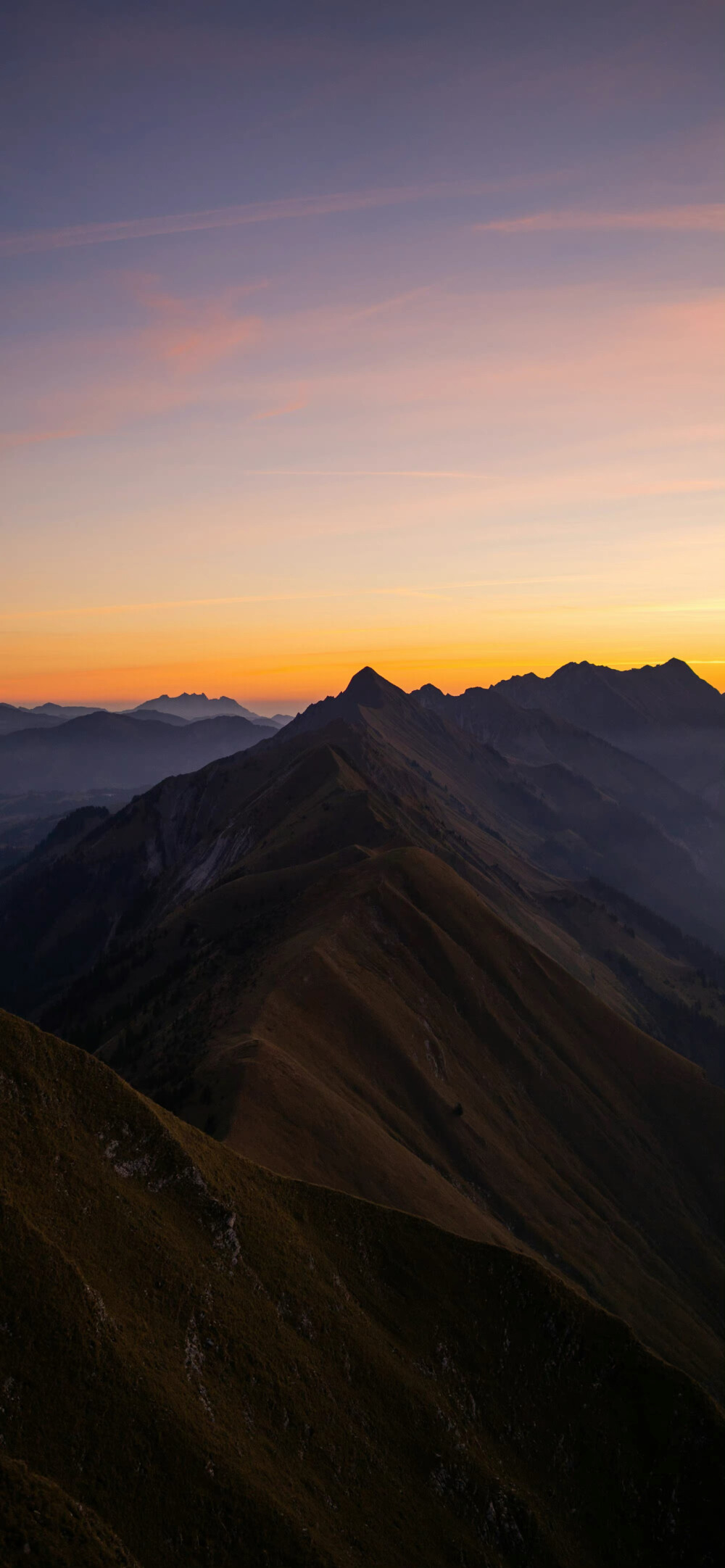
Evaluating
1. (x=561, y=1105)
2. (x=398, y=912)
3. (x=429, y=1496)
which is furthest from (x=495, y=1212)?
(x=429, y=1496)

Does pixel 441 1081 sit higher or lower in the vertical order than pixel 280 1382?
lower

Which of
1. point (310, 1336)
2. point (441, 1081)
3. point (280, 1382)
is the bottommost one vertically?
point (441, 1081)

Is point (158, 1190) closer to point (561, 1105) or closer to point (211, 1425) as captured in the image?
point (211, 1425)

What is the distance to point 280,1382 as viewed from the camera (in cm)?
5350

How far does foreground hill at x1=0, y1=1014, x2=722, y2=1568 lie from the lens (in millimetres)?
42594

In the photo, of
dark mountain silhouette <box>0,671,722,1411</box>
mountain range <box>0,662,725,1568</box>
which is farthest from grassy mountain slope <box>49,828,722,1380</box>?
A: mountain range <box>0,662,725,1568</box>

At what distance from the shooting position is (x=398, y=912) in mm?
174125

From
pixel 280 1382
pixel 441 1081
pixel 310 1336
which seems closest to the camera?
pixel 280 1382

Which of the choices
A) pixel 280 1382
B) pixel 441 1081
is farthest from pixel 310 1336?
pixel 441 1081

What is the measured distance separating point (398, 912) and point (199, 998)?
146ft

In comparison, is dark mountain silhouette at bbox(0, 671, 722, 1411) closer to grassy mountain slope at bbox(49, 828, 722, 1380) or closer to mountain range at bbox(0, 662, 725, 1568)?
grassy mountain slope at bbox(49, 828, 722, 1380)

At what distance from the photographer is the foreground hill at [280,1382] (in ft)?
140

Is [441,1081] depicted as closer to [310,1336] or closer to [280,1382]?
[310,1336]

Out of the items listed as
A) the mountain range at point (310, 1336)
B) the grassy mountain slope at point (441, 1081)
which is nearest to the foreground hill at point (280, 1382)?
the mountain range at point (310, 1336)
